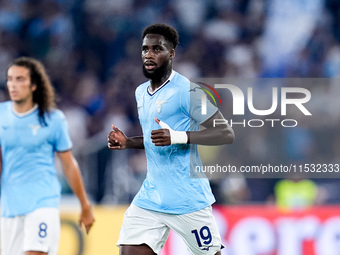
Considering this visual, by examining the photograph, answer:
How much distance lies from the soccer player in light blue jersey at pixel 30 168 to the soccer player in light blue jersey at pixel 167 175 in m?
1.34

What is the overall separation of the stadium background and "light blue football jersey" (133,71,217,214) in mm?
5180

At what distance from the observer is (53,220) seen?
6.16 metres

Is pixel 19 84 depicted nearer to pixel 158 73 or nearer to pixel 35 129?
pixel 35 129

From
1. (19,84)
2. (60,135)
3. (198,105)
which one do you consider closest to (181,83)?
(198,105)

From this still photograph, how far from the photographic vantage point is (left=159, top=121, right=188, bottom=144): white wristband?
463 centimetres

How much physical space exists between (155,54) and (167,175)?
2.99 ft

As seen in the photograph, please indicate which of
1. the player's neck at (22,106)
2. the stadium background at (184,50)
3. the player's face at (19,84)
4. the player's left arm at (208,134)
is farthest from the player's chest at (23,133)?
the stadium background at (184,50)

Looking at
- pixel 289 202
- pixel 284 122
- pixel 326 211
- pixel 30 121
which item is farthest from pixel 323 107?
pixel 30 121

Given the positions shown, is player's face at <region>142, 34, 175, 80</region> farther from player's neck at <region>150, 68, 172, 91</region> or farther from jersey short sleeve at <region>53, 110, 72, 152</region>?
jersey short sleeve at <region>53, 110, 72, 152</region>

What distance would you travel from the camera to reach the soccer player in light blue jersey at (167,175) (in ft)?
Answer: 16.2

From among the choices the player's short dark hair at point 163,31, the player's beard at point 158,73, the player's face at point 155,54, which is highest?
the player's short dark hair at point 163,31

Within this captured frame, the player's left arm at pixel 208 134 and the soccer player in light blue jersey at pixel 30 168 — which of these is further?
the soccer player in light blue jersey at pixel 30 168

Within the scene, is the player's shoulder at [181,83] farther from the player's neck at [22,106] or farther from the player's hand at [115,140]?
the player's neck at [22,106]

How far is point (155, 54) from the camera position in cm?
496
